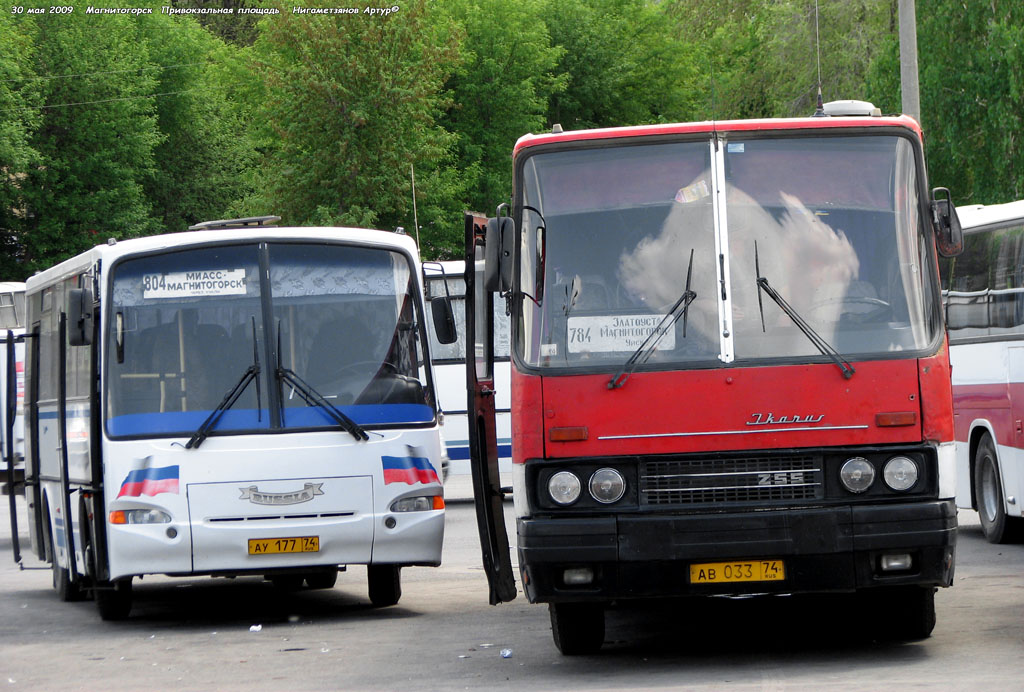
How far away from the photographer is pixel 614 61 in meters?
55.3

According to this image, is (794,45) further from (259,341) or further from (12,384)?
(259,341)

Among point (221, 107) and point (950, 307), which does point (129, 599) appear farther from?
point (221, 107)

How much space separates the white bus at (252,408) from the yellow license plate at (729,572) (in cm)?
370

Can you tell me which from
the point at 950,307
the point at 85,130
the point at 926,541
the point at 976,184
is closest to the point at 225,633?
the point at 926,541

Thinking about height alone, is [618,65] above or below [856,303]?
above

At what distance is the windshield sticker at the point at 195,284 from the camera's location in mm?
12258

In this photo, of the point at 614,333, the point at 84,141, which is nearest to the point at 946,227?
the point at 614,333

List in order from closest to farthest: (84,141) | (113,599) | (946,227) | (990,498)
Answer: (946,227) < (113,599) < (990,498) < (84,141)

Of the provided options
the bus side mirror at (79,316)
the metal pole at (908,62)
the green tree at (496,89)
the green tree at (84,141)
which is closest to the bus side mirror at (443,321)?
the bus side mirror at (79,316)

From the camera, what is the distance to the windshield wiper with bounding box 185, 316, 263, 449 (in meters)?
11.9

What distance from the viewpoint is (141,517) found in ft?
38.7

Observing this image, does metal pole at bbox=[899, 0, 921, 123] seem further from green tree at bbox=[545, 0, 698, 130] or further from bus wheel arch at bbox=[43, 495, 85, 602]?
green tree at bbox=[545, 0, 698, 130]

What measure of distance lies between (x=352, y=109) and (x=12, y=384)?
2617 centimetres

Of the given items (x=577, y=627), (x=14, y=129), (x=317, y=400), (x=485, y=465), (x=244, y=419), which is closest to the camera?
(x=577, y=627)
